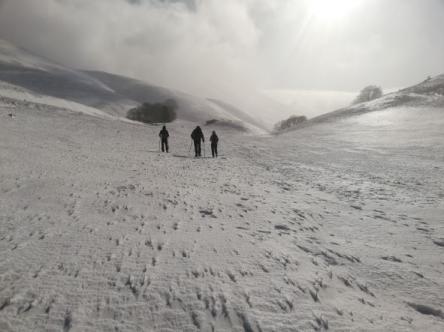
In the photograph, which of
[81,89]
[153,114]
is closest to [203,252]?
[153,114]

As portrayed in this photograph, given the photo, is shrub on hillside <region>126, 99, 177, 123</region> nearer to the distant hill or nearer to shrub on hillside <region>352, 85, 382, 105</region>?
the distant hill

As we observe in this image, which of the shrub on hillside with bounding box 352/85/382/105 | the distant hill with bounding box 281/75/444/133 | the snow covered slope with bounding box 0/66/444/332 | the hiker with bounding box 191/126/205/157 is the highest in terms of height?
the shrub on hillside with bounding box 352/85/382/105

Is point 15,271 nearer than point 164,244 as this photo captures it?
Yes

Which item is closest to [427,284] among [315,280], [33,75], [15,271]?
[315,280]

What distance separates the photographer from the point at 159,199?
25.1 ft

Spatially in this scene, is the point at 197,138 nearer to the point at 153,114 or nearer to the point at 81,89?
the point at 153,114

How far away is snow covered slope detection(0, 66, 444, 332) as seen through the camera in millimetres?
3381

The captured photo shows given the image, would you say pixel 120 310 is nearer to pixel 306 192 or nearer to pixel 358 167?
pixel 306 192

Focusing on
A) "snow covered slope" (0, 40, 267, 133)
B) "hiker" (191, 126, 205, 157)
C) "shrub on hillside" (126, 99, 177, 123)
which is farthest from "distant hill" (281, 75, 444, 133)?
"shrub on hillside" (126, 99, 177, 123)

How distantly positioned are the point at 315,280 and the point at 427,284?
2106 millimetres

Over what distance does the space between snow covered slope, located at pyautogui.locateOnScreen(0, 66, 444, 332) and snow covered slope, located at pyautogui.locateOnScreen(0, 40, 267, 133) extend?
207ft

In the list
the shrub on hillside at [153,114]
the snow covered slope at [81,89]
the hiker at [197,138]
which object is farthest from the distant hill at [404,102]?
the shrub on hillside at [153,114]

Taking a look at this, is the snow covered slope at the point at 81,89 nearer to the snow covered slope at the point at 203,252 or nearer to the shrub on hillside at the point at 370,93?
the shrub on hillside at the point at 370,93

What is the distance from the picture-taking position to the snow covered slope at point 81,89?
314 ft
